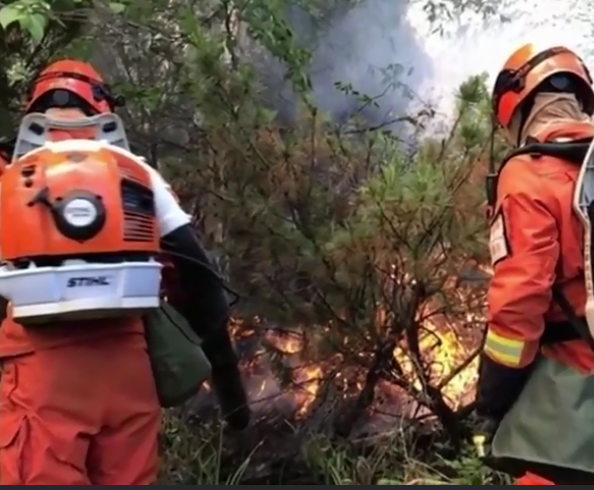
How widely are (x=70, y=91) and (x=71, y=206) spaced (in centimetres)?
69

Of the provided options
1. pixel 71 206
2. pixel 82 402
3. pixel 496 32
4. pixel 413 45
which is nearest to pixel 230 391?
pixel 82 402

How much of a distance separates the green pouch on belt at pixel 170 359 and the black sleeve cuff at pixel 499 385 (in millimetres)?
885

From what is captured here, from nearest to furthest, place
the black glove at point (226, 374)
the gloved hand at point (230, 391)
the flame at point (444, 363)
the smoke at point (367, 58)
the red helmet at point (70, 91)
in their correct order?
the red helmet at point (70, 91)
the black glove at point (226, 374)
the gloved hand at point (230, 391)
the flame at point (444, 363)
the smoke at point (367, 58)

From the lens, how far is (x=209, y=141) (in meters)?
4.20

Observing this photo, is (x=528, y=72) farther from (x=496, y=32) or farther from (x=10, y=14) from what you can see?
(x=496, y=32)

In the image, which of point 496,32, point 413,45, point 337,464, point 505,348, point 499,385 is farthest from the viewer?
point 496,32

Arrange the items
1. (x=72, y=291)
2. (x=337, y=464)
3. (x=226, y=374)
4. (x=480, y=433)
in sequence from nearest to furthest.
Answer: (x=72, y=291) → (x=226, y=374) → (x=337, y=464) → (x=480, y=433)

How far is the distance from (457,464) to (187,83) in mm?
2076

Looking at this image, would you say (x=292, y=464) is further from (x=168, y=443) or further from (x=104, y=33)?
(x=104, y=33)

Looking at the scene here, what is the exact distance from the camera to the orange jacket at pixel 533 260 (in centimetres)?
266

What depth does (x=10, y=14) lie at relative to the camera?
9.02 ft


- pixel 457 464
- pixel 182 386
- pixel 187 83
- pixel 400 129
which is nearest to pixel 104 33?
pixel 187 83

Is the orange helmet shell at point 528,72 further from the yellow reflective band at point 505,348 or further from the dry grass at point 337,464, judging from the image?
the dry grass at point 337,464

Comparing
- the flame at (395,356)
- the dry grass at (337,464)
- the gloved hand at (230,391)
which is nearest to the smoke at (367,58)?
the flame at (395,356)
